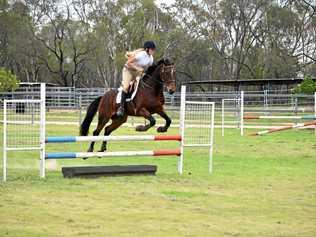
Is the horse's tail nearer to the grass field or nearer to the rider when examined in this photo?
the grass field

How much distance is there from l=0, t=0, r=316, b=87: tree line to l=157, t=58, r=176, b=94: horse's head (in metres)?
50.1

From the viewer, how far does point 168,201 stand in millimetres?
8719

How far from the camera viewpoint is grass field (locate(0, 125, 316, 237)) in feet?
22.5

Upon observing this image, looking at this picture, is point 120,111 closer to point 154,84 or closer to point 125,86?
point 125,86

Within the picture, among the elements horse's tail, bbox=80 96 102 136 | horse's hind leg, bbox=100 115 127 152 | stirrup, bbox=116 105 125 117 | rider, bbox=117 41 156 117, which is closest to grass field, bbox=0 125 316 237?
horse's hind leg, bbox=100 115 127 152

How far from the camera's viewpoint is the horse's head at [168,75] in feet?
41.2

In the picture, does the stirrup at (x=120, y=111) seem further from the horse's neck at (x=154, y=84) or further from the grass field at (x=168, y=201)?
the grass field at (x=168, y=201)

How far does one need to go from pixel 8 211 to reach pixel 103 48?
2348 inches

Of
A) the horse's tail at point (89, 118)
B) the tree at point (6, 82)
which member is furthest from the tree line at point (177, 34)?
the horse's tail at point (89, 118)

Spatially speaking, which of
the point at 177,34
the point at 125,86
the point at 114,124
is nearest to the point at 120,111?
the point at 125,86

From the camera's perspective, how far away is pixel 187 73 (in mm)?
70562

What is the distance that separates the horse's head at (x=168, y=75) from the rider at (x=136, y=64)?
340mm

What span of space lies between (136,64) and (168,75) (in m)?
0.78

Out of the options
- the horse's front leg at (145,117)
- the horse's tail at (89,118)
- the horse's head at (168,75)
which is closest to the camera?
the horse's head at (168,75)
